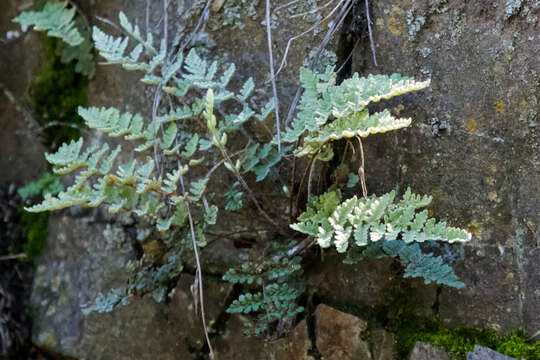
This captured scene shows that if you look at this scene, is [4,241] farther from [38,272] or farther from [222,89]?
[222,89]

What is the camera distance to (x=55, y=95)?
8.33 ft

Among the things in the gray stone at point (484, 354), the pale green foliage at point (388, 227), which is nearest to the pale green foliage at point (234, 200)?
the pale green foliage at point (388, 227)

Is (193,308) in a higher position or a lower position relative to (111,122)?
lower

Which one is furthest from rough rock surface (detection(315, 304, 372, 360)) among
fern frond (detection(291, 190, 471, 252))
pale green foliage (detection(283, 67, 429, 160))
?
pale green foliage (detection(283, 67, 429, 160))

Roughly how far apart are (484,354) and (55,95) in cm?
217

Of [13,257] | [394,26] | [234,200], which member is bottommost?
[13,257]

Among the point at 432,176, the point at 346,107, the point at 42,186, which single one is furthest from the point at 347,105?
the point at 42,186

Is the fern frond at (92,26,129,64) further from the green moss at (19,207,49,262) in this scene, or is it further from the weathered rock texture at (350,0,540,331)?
the green moss at (19,207,49,262)

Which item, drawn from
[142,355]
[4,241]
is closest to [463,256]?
[142,355]

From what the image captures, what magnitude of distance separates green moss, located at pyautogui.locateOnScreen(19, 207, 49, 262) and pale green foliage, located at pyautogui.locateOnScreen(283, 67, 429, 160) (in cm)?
152

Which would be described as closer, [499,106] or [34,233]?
[499,106]

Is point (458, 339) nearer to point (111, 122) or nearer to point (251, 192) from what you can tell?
point (251, 192)

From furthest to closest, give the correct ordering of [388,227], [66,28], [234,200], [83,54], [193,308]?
[83,54] < [66,28] < [193,308] < [234,200] < [388,227]

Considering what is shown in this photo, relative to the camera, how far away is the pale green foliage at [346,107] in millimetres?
1381
